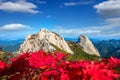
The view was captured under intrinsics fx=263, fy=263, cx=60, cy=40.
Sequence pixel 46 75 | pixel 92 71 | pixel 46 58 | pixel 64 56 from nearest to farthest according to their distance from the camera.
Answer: pixel 92 71
pixel 46 75
pixel 46 58
pixel 64 56

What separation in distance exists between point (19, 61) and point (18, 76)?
0.85 meters

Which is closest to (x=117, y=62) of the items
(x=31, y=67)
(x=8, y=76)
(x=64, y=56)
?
(x=64, y=56)

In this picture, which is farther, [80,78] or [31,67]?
[31,67]

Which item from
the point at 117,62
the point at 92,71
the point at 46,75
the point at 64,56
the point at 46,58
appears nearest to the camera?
the point at 92,71

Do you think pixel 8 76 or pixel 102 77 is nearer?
pixel 102 77

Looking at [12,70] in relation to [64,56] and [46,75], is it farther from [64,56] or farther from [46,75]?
[64,56]

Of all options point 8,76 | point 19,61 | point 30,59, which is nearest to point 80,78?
point 30,59

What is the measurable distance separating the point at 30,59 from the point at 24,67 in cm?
48

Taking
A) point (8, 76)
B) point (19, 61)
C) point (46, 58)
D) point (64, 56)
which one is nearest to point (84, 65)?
point (46, 58)

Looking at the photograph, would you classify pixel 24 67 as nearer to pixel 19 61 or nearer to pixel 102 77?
pixel 19 61

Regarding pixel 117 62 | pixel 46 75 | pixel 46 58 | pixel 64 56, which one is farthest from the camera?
pixel 64 56

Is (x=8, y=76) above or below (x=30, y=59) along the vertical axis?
below

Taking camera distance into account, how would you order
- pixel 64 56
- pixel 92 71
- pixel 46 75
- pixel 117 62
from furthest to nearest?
pixel 64 56 → pixel 117 62 → pixel 46 75 → pixel 92 71

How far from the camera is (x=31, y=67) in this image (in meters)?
10.7
